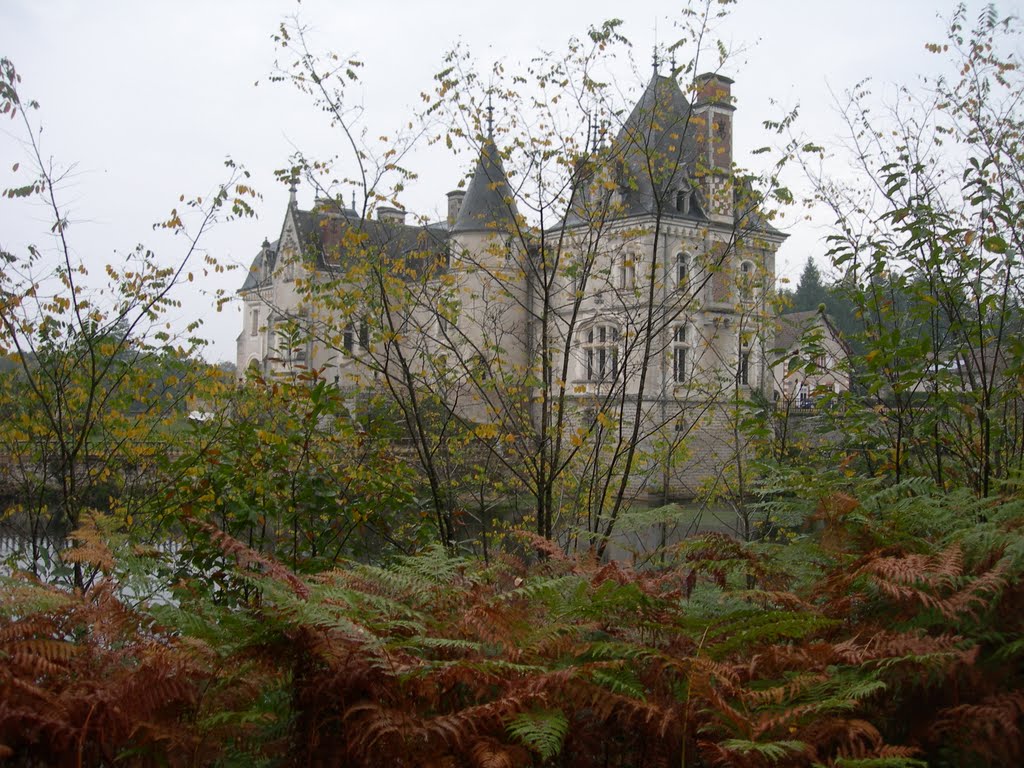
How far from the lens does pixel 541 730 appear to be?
5.84ft

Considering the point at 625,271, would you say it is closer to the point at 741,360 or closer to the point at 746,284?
the point at 741,360

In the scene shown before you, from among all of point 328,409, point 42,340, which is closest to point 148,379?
point 42,340

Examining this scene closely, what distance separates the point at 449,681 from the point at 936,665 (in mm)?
963

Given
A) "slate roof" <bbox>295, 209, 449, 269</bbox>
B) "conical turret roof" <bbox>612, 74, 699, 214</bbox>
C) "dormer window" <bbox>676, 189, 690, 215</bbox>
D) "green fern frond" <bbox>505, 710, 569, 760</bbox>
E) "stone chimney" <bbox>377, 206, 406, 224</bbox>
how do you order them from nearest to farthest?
"green fern frond" <bbox>505, 710, 569, 760</bbox>
"conical turret roof" <bbox>612, 74, 699, 214</bbox>
"slate roof" <bbox>295, 209, 449, 269</bbox>
"stone chimney" <bbox>377, 206, 406, 224</bbox>
"dormer window" <bbox>676, 189, 690, 215</bbox>

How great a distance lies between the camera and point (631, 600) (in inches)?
92.6

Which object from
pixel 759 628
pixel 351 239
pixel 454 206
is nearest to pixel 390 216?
pixel 351 239

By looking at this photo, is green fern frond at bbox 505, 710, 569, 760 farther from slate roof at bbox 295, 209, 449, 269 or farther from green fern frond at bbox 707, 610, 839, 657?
slate roof at bbox 295, 209, 449, 269

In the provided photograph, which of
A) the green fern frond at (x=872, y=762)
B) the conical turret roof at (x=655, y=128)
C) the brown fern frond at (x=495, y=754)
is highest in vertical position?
the conical turret roof at (x=655, y=128)

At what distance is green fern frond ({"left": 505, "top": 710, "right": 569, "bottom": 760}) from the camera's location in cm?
175

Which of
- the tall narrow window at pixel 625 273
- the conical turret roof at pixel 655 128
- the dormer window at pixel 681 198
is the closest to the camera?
the conical turret roof at pixel 655 128

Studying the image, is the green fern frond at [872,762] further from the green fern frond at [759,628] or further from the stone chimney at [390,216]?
the stone chimney at [390,216]

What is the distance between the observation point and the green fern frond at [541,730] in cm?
175

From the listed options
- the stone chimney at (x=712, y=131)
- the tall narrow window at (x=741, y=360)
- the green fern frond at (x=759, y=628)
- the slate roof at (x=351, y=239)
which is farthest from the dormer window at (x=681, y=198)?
the green fern frond at (x=759, y=628)

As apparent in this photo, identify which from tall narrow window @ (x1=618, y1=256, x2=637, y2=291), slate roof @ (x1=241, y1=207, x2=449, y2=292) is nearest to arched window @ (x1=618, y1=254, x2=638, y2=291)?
tall narrow window @ (x1=618, y1=256, x2=637, y2=291)
